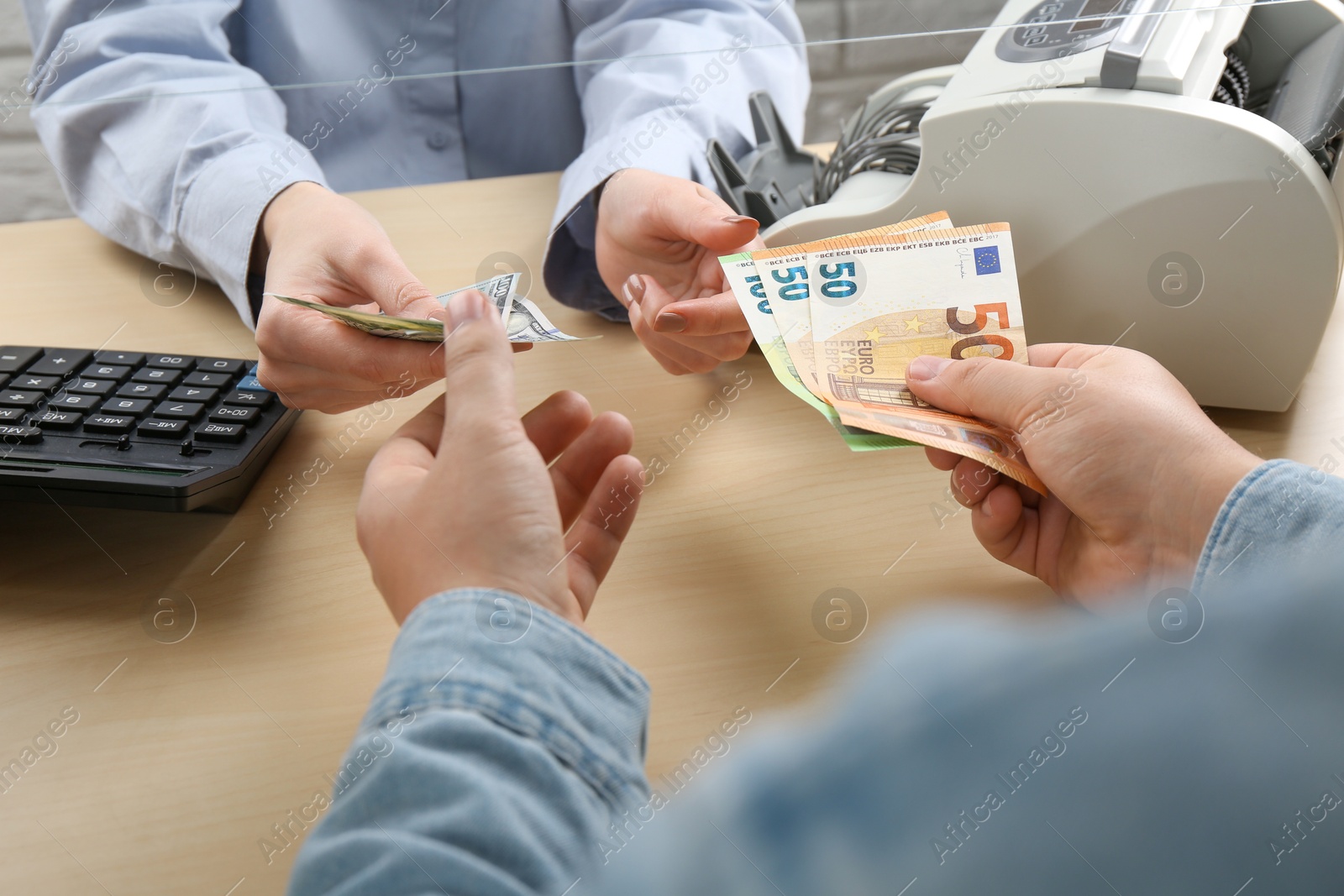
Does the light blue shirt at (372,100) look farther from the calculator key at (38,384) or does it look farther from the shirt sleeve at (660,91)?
the calculator key at (38,384)

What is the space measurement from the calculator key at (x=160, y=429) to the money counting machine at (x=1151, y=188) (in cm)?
46

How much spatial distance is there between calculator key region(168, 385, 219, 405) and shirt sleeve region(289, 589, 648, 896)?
0.33m

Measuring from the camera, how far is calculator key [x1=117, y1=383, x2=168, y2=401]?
1.95 feet

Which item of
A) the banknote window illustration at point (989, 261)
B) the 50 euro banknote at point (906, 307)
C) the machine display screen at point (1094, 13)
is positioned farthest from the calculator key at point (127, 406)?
the machine display screen at point (1094, 13)

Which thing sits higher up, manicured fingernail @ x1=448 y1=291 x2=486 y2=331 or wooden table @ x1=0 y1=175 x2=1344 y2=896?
manicured fingernail @ x1=448 y1=291 x2=486 y2=331

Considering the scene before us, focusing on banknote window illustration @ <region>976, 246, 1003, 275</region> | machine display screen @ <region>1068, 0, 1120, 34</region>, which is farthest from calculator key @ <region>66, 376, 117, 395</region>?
machine display screen @ <region>1068, 0, 1120, 34</region>

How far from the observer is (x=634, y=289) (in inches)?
27.1

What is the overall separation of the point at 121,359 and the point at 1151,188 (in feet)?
2.36

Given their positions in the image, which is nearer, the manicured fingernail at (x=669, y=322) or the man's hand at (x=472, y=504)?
the man's hand at (x=472, y=504)

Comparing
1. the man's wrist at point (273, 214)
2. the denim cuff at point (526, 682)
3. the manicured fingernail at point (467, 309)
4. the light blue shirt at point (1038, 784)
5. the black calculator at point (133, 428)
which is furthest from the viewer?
the man's wrist at point (273, 214)

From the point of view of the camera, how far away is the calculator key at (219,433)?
1.90 ft

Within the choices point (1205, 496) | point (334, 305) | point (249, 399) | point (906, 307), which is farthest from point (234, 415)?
point (1205, 496)

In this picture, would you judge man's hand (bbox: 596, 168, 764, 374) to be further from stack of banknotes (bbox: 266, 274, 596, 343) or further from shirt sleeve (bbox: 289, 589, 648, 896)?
shirt sleeve (bbox: 289, 589, 648, 896)

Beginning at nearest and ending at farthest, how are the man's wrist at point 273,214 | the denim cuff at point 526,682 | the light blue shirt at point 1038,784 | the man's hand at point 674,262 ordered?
1. the light blue shirt at point 1038,784
2. the denim cuff at point 526,682
3. the man's hand at point 674,262
4. the man's wrist at point 273,214
